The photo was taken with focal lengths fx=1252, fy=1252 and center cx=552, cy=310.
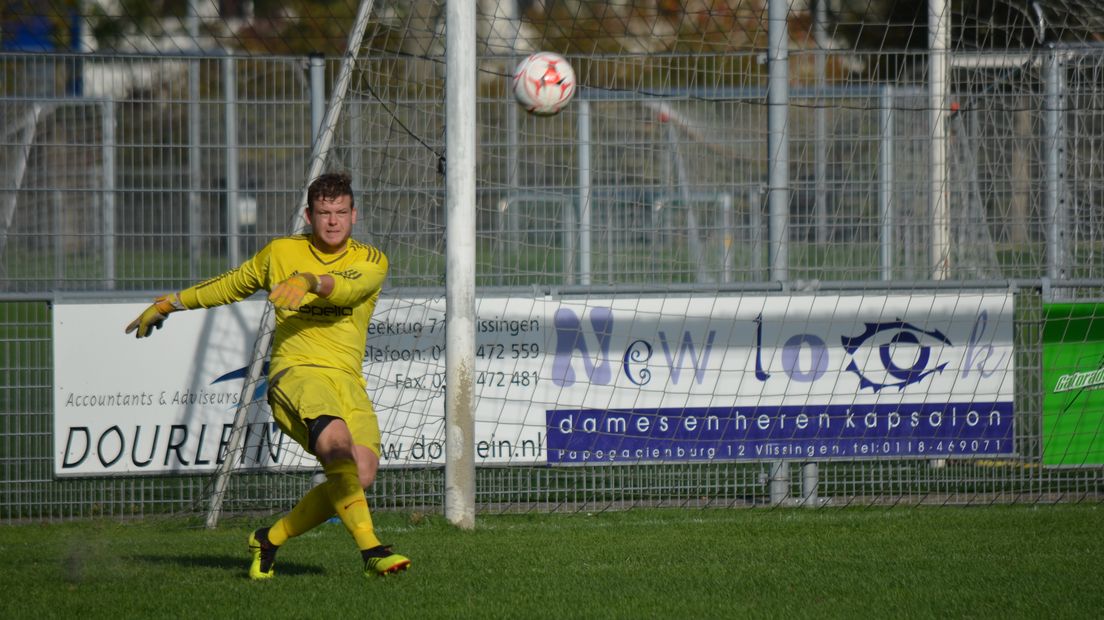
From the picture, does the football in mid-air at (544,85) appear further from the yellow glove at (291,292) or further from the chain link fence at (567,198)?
the yellow glove at (291,292)

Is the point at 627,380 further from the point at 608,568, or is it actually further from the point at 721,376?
the point at 608,568

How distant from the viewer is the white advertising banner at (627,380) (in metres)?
8.05

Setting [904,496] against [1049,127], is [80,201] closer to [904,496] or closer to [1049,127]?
[904,496]

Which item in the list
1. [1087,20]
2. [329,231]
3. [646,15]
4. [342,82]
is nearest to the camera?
[329,231]

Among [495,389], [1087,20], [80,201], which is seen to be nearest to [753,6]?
[1087,20]

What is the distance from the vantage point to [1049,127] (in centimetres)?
861

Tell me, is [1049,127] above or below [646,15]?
below

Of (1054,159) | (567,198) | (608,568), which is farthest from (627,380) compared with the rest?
(1054,159)

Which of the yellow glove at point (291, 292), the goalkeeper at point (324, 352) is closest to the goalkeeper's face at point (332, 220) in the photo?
the goalkeeper at point (324, 352)

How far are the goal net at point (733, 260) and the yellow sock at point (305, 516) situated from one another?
2.12m

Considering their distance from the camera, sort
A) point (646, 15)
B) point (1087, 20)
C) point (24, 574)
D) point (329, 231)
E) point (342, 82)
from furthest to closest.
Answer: point (646, 15) → point (1087, 20) → point (342, 82) → point (24, 574) → point (329, 231)

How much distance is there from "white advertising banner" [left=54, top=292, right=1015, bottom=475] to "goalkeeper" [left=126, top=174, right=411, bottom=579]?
2.19 meters

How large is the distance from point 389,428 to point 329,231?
2602 mm

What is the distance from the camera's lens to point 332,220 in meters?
5.75
